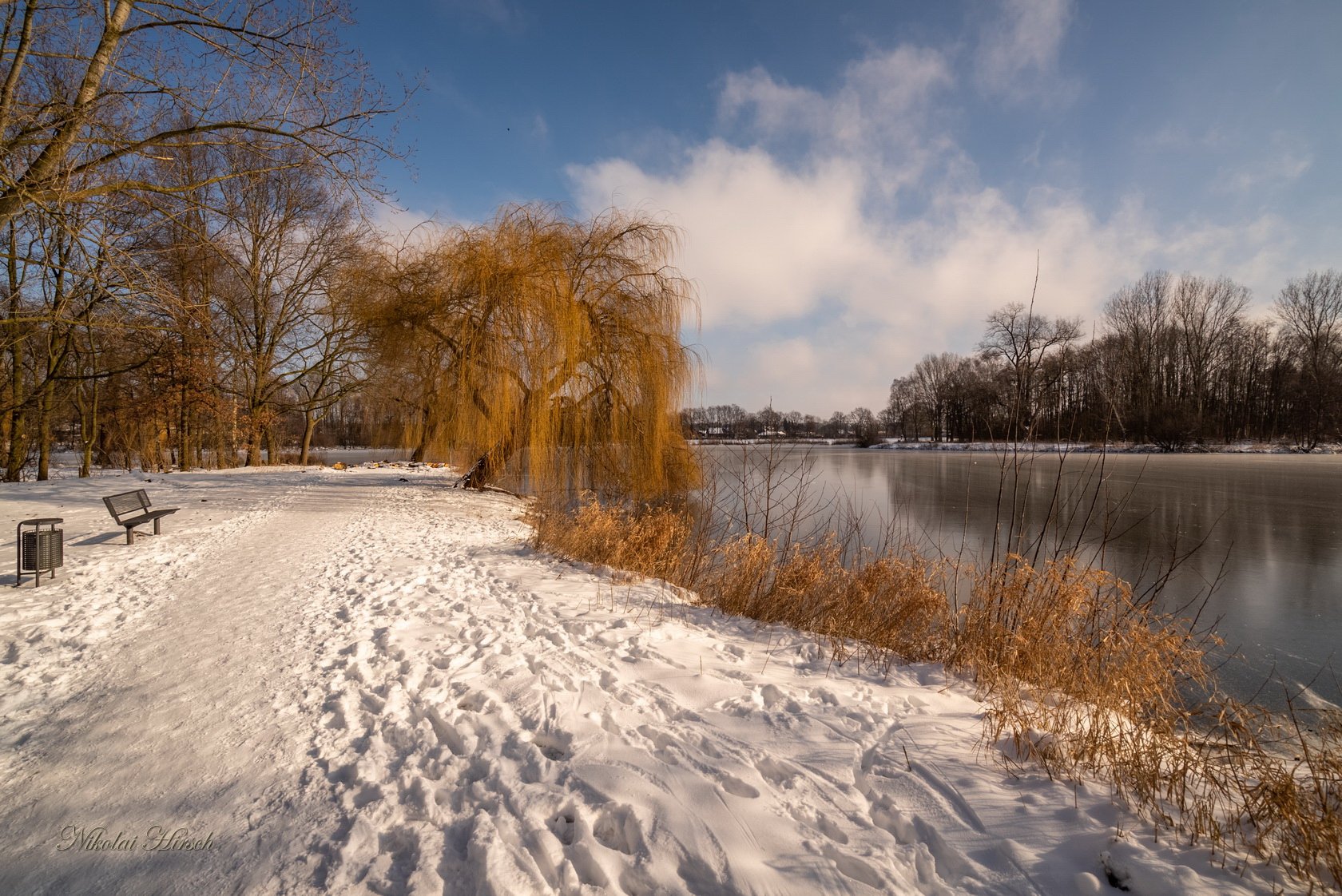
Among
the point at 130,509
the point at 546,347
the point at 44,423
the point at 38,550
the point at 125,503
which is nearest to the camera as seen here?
the point at 38,550

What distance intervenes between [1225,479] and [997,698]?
69.9 feet

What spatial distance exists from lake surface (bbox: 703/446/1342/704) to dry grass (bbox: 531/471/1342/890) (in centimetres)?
46

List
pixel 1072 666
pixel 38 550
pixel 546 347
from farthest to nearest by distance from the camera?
pixel 546 347
pixel 38 550
pixel 1072 666

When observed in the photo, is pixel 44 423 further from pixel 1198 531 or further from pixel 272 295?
pixel 1198 531

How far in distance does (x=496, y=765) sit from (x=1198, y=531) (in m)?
12.3

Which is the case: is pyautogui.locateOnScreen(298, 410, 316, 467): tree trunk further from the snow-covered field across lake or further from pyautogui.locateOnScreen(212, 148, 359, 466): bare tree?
the snow-covered field across lake

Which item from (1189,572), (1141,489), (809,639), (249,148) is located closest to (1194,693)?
(809,639)

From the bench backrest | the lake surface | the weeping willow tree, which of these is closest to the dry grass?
the lake surface

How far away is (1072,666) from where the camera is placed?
3.72 metres

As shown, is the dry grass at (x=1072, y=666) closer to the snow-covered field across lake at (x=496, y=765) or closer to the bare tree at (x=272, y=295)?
the snow-covered field across lake at (x=496, y=765)

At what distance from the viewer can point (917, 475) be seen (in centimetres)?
2259

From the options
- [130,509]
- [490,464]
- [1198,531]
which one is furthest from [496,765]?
[1198,531]

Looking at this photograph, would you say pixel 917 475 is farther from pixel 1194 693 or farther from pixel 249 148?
pixel 249 148

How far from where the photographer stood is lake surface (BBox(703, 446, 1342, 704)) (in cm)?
484
